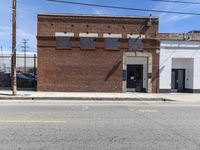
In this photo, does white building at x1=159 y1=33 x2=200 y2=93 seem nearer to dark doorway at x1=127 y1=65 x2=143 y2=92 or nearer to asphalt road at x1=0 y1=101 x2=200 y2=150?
dark doorway at x1=127 y1=65 x2=143 y2=92

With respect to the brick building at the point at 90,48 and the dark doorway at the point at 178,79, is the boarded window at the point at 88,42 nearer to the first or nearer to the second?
the brick building at the point at 90,48

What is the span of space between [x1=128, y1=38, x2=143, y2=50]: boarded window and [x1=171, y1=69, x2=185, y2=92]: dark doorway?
4117 mm

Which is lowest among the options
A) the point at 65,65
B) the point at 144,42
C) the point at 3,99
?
the point at 3,99

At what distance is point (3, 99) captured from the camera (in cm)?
1984

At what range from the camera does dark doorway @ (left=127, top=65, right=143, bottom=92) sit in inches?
1059

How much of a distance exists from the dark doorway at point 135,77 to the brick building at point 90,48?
0.78 metres

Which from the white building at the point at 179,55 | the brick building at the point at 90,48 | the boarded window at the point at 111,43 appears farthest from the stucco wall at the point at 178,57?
the boarded window at the point at 111,43

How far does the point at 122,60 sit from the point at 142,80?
263 cm

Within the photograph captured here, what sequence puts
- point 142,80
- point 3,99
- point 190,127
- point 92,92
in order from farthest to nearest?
point 142,80, point 92,92, point 3,99, point 190,127

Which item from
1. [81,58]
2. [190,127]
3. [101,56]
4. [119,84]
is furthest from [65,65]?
[190,127]

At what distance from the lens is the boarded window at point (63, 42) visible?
25625 millimetres

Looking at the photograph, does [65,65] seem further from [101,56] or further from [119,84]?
[119,84]

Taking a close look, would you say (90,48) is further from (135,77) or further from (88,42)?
(135,77)

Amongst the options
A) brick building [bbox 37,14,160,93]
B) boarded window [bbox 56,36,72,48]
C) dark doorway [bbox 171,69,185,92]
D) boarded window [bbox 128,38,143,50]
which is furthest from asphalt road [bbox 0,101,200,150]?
dark doorway [bbox 171,69,185,92]
